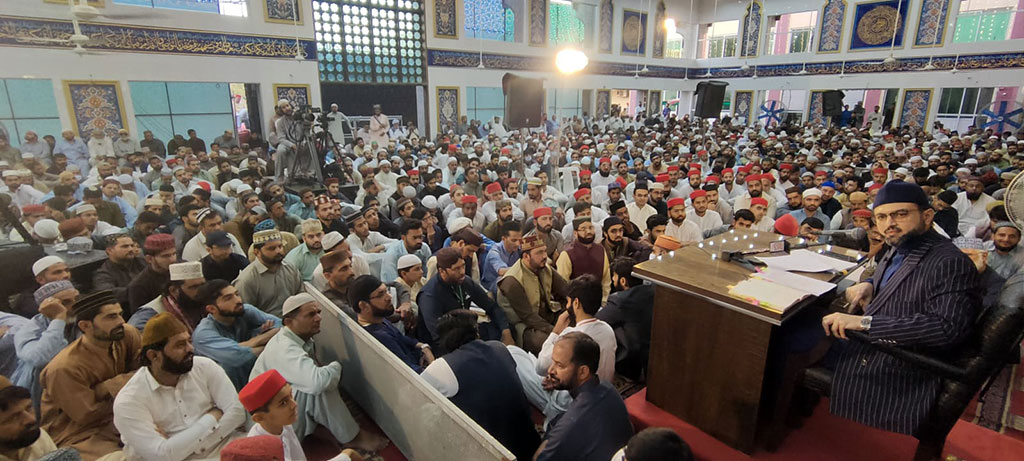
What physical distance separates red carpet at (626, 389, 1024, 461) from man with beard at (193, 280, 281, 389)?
2.03m

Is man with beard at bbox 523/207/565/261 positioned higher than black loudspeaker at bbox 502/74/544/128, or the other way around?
black loudspeaker at bbox 502/74/544/128

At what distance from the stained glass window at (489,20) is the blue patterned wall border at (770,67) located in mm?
573

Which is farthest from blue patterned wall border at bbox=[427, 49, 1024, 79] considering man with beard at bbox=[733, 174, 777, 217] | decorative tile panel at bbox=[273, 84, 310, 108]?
man with beard at bbox=[733, 174, 777, 217]

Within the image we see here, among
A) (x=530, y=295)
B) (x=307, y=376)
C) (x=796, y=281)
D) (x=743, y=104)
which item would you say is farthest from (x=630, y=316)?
(x=743, y=104)

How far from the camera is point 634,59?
17.7 metres

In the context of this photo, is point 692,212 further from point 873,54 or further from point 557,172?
point 873,54

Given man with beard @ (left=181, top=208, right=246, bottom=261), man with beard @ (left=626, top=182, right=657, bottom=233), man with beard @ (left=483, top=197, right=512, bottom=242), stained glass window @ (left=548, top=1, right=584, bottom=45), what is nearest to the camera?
man with beard @ (left=181, top=208, right=246, bottom=261)

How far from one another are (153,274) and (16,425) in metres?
1.65

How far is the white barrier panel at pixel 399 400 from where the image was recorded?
185cm

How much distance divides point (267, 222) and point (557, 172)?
493 centimetres

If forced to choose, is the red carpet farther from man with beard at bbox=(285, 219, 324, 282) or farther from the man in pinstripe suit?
man with beard at bbox=(285, 219, 324, 282)

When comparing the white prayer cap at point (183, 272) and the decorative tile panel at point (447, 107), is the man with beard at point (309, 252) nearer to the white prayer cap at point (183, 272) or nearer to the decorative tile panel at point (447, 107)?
the white prayer cap at point (183, 272)

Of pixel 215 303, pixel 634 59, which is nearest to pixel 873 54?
pixel 634 59

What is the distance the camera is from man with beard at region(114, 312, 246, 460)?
212 centimetres
